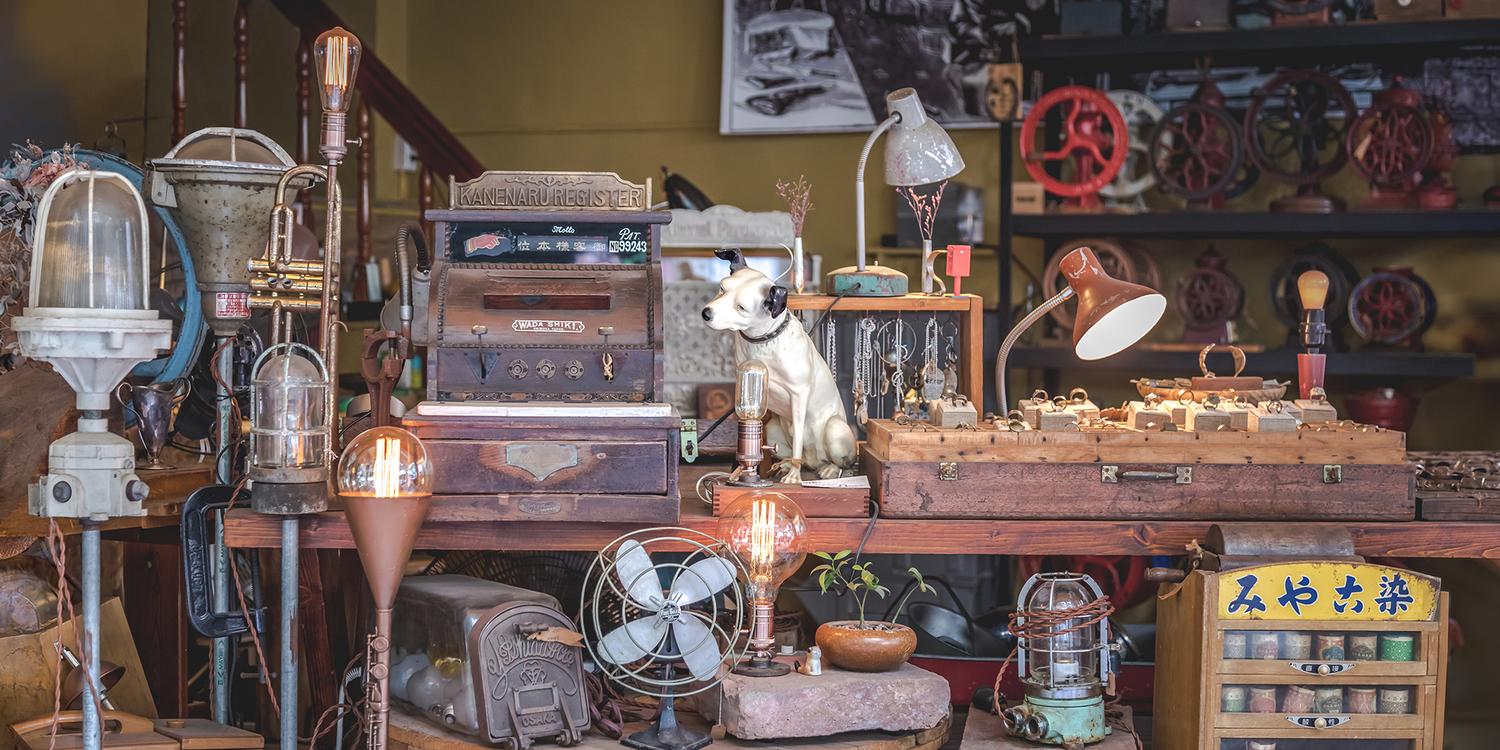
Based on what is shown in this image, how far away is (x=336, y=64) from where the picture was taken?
11.7 ft

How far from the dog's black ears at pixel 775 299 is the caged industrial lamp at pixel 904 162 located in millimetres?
395

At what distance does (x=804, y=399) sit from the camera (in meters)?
3.76

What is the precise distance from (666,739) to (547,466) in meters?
0.68

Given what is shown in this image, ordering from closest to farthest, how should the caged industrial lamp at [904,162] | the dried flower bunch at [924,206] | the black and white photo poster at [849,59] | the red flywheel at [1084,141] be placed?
the caged industrial lamp at [904,162] < the dried flower bunch at [924,206] < the red flywheel at [1084,141] < the black and white photo poster at [849,59]

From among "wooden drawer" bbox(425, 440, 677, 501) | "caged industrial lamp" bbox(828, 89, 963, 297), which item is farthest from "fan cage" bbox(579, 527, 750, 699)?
"caged industrial lamp" bbox(828, 89, 963, 297)

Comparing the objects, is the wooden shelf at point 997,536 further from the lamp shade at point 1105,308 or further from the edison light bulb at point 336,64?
the edison light bulb at point 336,64

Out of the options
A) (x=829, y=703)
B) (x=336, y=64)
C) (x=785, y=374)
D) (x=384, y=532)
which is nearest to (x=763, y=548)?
(x=829, y=703)

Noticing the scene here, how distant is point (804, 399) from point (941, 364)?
0.49m

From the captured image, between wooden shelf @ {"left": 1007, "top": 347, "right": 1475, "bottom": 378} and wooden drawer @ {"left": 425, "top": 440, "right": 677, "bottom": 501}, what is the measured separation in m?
2.65

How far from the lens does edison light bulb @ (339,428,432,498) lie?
327cm

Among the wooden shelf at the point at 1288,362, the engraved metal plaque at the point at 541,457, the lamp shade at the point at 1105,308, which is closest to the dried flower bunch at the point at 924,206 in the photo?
the lamp shade at the point at 1105,308

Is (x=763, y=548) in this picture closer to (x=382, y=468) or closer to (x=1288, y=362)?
(x=382, y=468)

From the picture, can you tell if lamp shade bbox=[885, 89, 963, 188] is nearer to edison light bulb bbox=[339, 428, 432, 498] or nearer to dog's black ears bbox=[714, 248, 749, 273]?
dog's black ears bbox=[714, 248, 749, 273]

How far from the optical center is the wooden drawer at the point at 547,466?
3.52 meters
